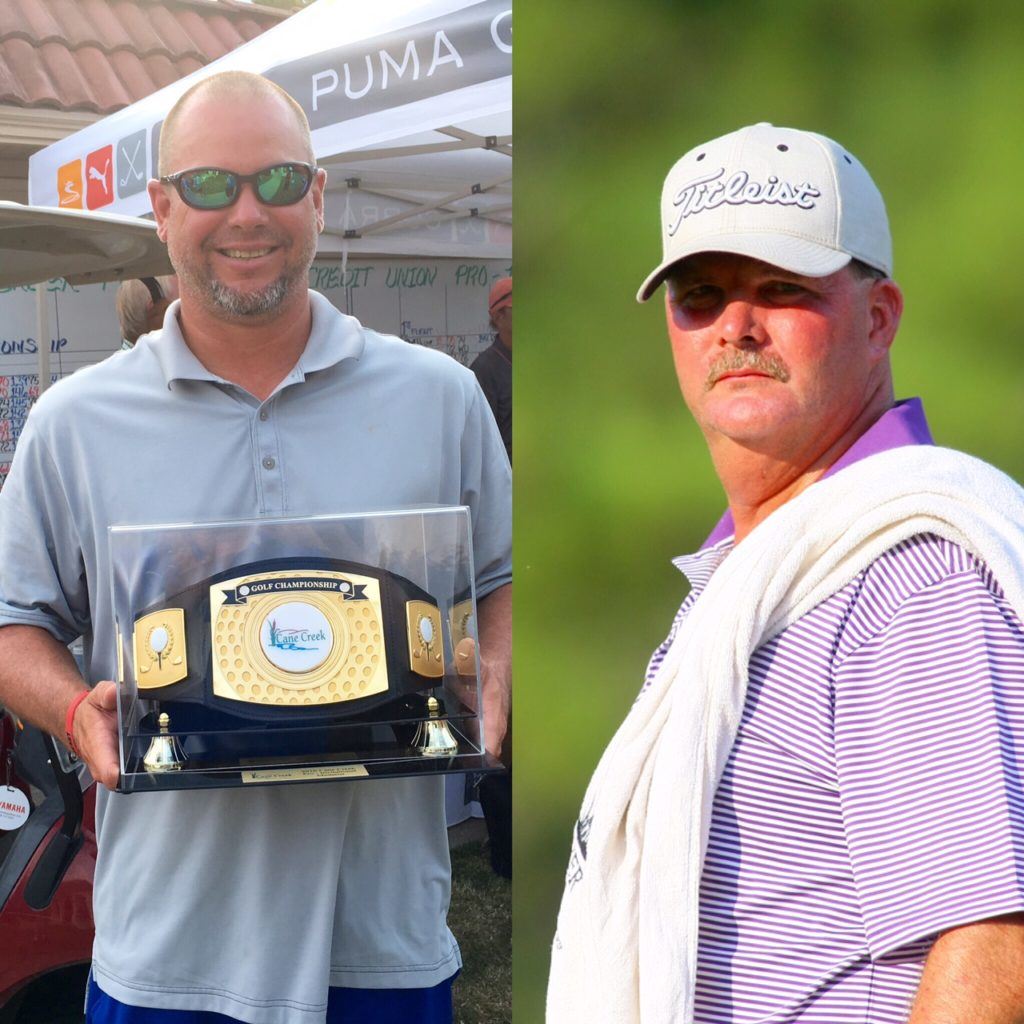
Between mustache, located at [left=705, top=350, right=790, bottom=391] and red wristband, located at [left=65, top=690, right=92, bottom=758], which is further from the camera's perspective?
red wristband, located at [left=65, top=690, right=92, bottom=758]

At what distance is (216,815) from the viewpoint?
185 centimetres

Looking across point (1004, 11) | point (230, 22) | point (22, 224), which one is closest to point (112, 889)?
point (1004, 11)

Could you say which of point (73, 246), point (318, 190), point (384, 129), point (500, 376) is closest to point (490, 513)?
point (318, 190)

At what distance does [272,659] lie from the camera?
5.82 feet

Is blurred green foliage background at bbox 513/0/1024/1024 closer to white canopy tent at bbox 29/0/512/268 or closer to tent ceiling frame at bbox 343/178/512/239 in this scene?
white canopy tent at bbox 29/0/512/268

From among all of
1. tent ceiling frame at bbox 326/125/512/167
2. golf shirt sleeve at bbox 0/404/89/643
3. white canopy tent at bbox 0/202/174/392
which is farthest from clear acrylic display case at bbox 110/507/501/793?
tent ceiling frame at bbox 326/125/512/167

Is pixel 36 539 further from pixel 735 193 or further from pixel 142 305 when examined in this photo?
pixel 142 305

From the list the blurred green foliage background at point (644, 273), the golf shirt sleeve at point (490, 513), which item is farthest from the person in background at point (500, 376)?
the blurred green foliage background at point (644, 273)

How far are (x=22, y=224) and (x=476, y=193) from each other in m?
3.04

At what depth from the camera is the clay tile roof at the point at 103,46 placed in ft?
24.9

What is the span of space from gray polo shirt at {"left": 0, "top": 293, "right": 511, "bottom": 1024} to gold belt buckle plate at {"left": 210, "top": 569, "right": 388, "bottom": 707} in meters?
0.16

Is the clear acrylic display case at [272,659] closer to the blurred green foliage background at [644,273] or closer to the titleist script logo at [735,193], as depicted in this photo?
the blurred green foliage background at [644,273]

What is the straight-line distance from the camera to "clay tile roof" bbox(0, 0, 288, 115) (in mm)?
7594

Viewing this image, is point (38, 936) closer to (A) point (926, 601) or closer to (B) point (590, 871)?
(B) point (590, 871)
